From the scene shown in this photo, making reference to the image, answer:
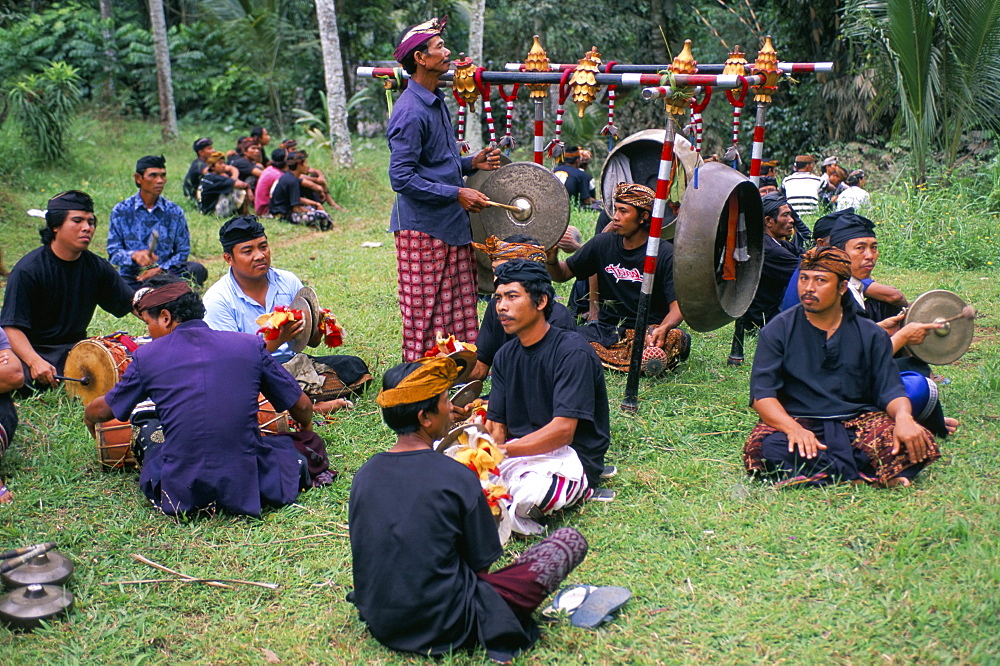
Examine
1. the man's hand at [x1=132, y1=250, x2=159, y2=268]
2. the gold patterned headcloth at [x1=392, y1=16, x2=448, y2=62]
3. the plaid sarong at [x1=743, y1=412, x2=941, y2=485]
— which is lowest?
the plaid sarong at [x1=743, y1=412, x2=941, y2=485]

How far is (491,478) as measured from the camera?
12.5ft

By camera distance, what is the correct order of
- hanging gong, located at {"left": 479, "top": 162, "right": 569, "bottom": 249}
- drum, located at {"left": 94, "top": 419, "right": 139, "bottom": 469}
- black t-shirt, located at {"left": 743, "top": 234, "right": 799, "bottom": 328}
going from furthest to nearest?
black t-shirt, located at {"left": 743, "top": 234, "right": 799, "bottom": 328} → hanging gong, located at {"left": 479, "top": 162, "right": 569, "bottom": 249} → drum, located at {"left": 94, "top": 419, "right": 139, "bottom": 469}

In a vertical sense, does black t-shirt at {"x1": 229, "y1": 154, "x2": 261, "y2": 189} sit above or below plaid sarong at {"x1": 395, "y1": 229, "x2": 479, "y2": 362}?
below

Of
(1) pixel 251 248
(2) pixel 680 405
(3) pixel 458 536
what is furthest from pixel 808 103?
(3) pixel 458 536

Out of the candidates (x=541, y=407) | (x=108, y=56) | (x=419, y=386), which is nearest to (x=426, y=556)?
(x=419, y=386)

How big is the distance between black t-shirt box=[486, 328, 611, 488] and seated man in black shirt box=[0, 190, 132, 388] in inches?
108

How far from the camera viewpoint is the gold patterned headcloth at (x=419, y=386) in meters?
3.19

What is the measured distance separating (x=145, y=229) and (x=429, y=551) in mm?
5770

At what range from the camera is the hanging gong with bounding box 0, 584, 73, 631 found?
3.53 m

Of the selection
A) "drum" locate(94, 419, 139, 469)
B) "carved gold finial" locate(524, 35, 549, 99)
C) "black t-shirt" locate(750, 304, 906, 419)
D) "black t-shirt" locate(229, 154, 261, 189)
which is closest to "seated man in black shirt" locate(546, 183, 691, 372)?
"carved gold finial" locate(524, 35, 549, 99)

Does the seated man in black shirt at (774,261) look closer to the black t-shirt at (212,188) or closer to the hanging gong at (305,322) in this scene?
the hanging gong at (305,322)

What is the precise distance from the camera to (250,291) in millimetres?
5426

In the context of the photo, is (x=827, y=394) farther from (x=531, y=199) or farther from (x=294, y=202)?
(x=294, y=202)

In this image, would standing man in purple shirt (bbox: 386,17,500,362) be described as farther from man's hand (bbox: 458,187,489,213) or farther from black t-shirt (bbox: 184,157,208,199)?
black t-shirt (bbox: 184,157,208,199)
